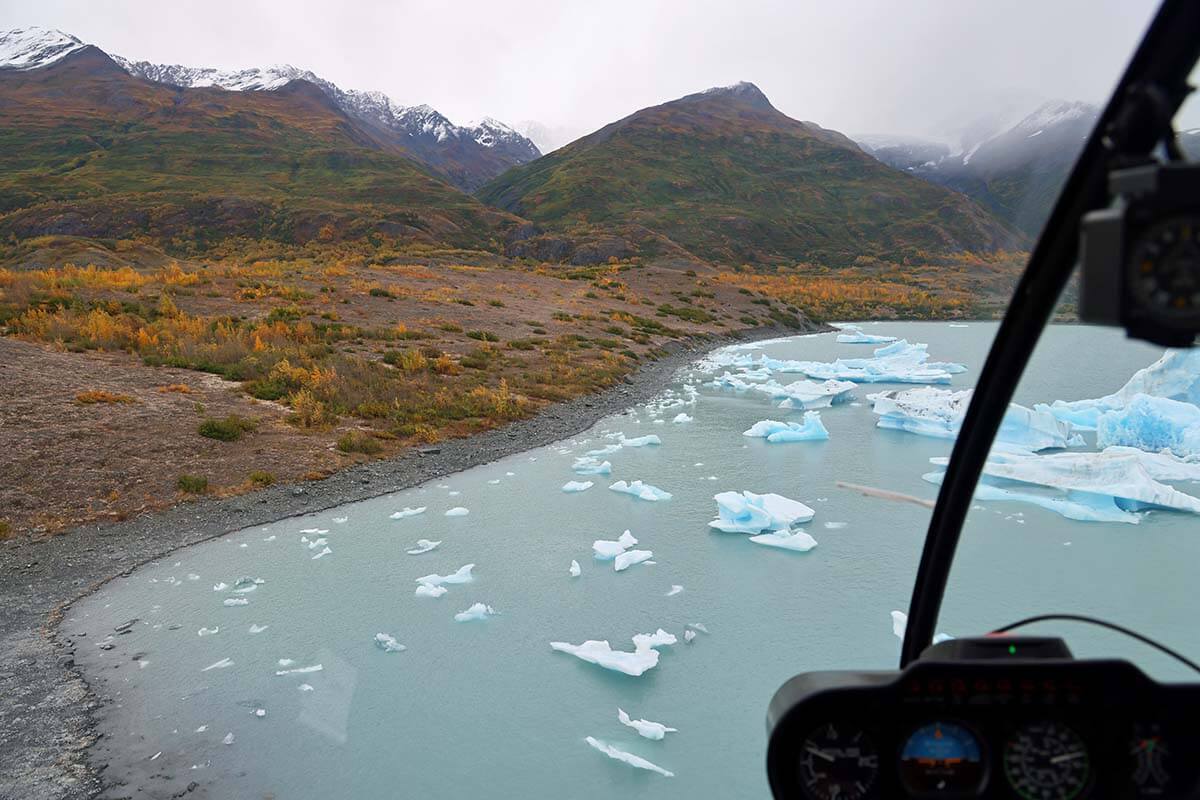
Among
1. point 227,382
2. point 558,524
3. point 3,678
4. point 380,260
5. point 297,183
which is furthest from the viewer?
point 297,183

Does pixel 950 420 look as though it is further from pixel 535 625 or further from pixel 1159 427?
pixel 535 625

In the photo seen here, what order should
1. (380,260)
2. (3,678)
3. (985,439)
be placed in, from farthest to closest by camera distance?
(380,260) < (3,678) < (985,439)

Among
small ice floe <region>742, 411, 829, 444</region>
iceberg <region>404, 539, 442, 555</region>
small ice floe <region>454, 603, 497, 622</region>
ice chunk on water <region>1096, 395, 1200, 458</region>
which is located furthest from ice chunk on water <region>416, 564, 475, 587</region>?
ice chunk on water <region>1096, 395, 1200, 458</region>

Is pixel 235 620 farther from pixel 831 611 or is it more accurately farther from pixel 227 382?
pixel 227 382

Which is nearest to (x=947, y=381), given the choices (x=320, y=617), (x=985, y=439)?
(x=320, y=617)

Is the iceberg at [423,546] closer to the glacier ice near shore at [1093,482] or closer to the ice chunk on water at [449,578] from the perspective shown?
the ice chunk on water at [449,578]

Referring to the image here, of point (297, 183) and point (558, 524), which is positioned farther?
point (297, 183)

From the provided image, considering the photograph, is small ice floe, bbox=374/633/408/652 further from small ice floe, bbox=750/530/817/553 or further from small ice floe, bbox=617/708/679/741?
small ice floe, bbox=750/530/817/553
